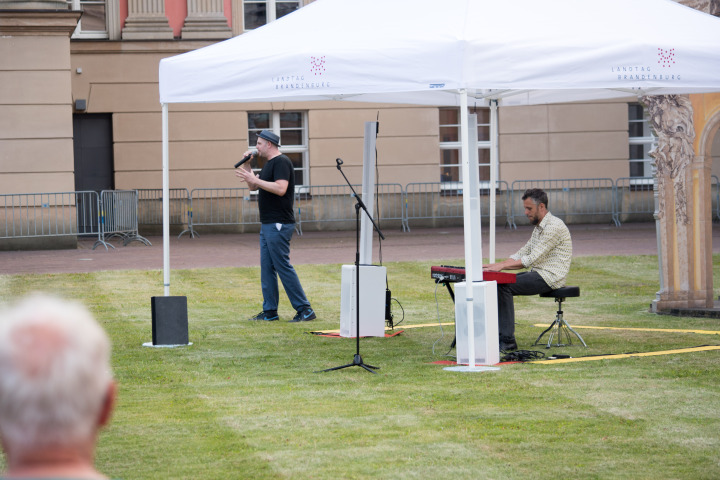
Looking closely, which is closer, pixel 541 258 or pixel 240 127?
pixel 541 258

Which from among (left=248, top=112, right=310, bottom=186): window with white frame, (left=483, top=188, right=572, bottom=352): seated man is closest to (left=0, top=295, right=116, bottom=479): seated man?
(left=483, top=188, right=572, bottom=352): seated man

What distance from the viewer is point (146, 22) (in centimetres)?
2400

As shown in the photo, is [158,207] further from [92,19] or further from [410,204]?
[410,204]

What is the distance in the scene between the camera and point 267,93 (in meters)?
8.59

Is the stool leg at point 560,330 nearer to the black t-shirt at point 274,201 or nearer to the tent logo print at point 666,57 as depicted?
the tent logo print at point 666,57

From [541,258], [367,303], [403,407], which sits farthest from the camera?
[367,303]

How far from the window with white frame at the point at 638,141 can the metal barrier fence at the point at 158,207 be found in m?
11.1

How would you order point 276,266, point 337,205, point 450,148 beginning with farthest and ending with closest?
point 450,148, point 337,205, point 276,266

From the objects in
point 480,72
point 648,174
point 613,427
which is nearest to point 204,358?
point 480,72

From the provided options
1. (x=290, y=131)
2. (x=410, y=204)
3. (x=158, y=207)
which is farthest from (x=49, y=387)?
(x=290, y=131)

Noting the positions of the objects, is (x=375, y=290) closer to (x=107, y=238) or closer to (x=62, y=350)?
(x=62, y=350)

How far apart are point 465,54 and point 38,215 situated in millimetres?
14177

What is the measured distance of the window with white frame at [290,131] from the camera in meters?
25.3

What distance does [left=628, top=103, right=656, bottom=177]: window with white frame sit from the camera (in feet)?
87.0
